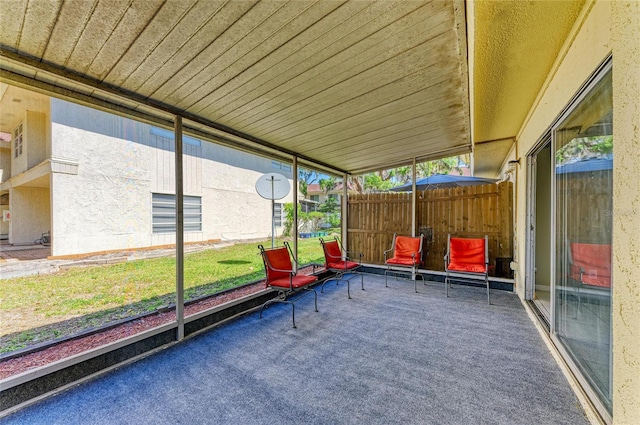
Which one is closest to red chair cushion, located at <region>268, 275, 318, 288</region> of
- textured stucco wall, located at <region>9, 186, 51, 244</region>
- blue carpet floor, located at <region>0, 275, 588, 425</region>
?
blue carpet floor, located at <region>0, 275, 588, 425</region>

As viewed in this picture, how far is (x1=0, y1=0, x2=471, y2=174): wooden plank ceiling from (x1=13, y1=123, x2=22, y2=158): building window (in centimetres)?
692

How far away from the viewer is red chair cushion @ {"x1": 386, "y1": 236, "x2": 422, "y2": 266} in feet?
15.9

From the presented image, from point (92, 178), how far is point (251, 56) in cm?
558

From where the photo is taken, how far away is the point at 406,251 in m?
5.19

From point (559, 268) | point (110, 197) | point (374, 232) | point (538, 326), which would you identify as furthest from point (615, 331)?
point (110, 197)

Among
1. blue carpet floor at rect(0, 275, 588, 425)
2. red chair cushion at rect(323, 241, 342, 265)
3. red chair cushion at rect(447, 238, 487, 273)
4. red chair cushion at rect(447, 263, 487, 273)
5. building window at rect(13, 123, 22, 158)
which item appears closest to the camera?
blue carpet floor at rect(0, 275, 588, 425)

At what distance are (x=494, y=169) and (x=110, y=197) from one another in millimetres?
9569

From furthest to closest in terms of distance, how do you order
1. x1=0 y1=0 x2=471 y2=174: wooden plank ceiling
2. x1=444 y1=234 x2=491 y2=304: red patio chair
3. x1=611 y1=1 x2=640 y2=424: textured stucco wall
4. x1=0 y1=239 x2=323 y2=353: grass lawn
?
x1=444 y1=234 x2=491 y2=304: red patio chair < x1=0 y1=239 x2=323 y2=353: grass lawn < x1=0 y1=0 x2=471 y2=174: wooden plank ceiling < x1=611 y1=1 x2=640 y2=424: textured stucco wall

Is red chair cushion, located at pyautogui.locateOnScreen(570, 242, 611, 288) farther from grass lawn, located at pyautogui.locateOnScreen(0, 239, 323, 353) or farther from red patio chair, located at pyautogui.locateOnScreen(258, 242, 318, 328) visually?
grass lawn, located at pyautogui.locateOnScreen(0, 239, 323, 353)

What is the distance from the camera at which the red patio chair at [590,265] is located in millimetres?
1541

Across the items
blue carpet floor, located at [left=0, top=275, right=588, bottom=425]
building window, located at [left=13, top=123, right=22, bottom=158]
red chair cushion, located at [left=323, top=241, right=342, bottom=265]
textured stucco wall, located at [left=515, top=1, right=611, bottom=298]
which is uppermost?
building window, located at [left=13, top=123, right=22, bottom=158]

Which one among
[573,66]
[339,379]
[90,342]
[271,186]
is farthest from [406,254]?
[90,342]

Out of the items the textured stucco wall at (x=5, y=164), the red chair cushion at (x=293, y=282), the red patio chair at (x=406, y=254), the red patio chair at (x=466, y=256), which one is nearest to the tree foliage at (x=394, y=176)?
the red patio chair at (x=406, y=254)

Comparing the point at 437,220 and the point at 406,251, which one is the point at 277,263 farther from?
the point at 437,220
